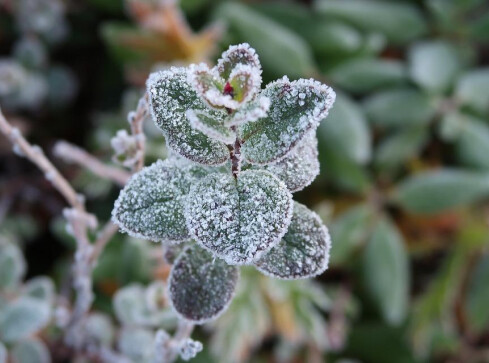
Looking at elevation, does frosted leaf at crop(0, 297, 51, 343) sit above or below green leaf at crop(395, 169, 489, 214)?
above

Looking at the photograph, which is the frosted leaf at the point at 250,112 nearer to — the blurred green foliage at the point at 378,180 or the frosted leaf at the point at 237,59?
the frosted leaf at the point at 237,59

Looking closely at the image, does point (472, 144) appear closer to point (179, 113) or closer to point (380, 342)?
point (380, 342)

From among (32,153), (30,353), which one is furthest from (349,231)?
(32,153)

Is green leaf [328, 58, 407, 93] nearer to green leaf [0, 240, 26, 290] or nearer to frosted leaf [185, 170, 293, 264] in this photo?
green leaf [0, 240, 26, 290]

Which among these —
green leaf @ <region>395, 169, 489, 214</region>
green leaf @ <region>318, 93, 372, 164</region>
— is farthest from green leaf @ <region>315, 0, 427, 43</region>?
green leaf @ <region>395, 169, 489, 214</region>

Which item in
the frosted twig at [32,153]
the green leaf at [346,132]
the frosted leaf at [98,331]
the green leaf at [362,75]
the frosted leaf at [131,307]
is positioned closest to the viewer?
the frosted twig at [32,153]

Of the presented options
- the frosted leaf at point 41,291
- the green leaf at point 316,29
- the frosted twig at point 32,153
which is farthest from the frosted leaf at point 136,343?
the green leaf at point 316,29

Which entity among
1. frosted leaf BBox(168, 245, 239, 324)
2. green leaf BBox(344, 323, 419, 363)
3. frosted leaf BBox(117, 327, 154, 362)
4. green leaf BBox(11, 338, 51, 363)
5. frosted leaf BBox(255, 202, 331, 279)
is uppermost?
frosted leaf BBox(255, 202, 331, 279)
